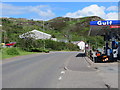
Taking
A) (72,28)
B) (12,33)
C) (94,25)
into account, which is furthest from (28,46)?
(72,28)

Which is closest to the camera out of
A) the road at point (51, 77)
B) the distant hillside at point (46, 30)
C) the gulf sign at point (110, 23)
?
the road at point (51, 77)

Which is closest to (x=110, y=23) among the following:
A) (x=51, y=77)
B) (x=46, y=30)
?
(x=51, y=77)

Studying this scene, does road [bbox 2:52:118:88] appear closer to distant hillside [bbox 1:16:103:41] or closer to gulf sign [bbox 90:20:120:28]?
gulf sign [bbox 90:20:120:28]

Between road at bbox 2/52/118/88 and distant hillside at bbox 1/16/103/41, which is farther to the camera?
distant hillside at bbox 1/16/103/41

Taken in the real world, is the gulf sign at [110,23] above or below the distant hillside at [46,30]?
below

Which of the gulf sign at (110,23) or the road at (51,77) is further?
the gulf sign at (110,23)

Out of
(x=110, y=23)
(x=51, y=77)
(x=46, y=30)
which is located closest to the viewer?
(x=51, y=77)

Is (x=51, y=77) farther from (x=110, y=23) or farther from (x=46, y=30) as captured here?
(x=46, y=30)

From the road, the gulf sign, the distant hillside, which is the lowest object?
the road

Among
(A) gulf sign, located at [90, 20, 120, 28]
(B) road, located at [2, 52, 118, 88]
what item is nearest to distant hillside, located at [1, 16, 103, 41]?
(A) gulf sign, located at [90, 20, 120, 28]

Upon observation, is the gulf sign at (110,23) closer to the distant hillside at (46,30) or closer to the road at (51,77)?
the road at (51,77)

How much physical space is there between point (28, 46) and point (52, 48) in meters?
23.3

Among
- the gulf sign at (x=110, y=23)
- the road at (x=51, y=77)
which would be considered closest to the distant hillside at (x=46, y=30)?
the gulf sign at (x=110, y=23)

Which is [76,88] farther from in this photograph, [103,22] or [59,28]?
[59,28]
